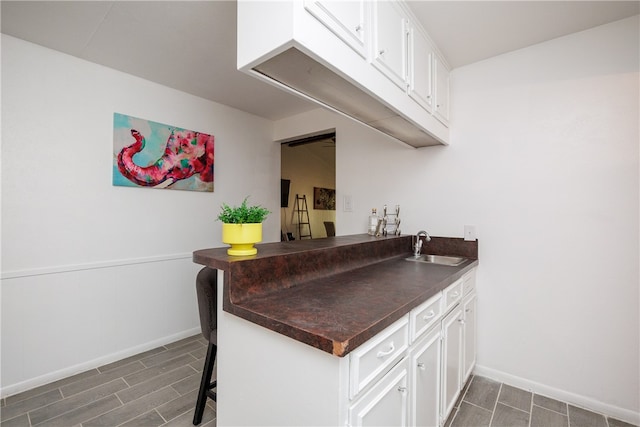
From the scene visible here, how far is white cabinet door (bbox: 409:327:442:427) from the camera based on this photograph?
4.02 ft

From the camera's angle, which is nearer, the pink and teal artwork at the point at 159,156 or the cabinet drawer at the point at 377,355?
the cabinet drawer at the point at 377,355

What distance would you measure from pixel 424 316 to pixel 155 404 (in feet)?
5.86

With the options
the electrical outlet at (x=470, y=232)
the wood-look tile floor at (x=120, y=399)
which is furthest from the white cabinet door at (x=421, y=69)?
the wood-look tile floor at (x=120, y=399)

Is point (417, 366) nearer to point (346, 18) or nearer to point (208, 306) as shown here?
point (208, 306)

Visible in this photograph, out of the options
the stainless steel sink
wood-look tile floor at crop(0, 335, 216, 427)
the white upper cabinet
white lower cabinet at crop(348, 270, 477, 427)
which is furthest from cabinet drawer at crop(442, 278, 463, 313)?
wood-look tile floor at crop(0, 335, 216, 427)

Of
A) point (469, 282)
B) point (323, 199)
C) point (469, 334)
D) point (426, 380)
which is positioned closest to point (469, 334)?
point (469, 334)

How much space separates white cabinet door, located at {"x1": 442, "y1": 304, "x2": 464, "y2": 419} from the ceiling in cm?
180

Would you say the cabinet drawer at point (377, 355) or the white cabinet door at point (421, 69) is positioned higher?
the white cabinet door at point (421, 69)

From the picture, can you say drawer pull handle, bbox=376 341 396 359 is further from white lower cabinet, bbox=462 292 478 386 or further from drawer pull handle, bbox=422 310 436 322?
white lower cabinet, bbox=462 292 478 386

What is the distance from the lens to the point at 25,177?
1.99m

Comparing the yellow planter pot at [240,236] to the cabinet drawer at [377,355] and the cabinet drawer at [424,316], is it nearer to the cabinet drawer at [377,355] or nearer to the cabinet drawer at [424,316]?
the cabinet drawer at [377,355]

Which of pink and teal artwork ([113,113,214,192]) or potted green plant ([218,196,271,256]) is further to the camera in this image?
pink and teal artwork ([113,113,214,192])

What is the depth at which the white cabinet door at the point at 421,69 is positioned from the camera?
174 centimetres

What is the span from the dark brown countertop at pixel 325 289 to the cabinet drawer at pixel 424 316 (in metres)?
0.05
